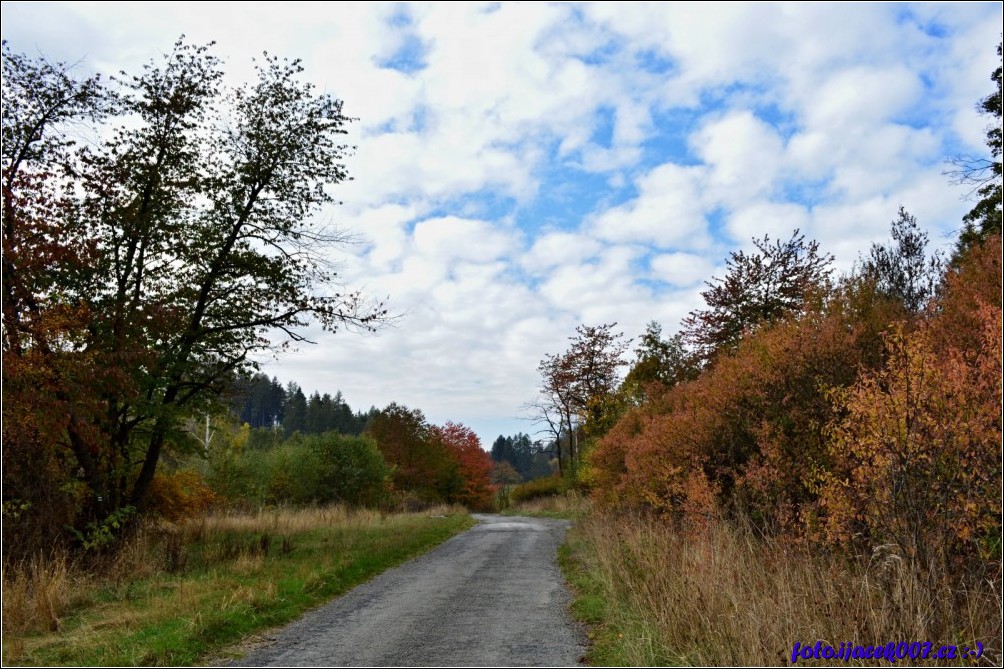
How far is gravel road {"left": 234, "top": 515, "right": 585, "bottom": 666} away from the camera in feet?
22.3

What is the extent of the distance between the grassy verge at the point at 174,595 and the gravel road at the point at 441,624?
599mm

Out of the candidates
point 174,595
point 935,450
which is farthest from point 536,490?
point 935,450

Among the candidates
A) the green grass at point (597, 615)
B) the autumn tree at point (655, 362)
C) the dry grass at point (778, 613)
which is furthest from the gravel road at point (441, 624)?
the autumn tree at point (655, 362)

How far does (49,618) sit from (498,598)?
6167 millimetres

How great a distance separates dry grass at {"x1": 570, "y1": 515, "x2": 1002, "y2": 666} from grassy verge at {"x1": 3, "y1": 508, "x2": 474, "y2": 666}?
461 cm

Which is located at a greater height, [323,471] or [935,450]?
[935,450]

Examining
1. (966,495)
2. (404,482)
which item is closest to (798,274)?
(966,495)

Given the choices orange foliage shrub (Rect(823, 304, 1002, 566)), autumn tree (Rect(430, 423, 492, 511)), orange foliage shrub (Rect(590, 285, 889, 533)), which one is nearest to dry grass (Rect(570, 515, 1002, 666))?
orange foliage shrub (Rect(823, 304, 1002, 566))

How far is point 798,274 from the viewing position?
24094 millimetres

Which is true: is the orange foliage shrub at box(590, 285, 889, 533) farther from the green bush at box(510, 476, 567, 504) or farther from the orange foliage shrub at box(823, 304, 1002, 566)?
the green bush at box(510, 476, 567, 504)

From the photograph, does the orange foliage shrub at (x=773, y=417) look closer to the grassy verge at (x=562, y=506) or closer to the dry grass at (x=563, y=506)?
the grassy verge at (x=562, y=506)

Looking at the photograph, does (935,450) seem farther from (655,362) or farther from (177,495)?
(655,362)

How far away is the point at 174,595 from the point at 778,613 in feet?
27.5

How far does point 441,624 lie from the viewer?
8359mm
